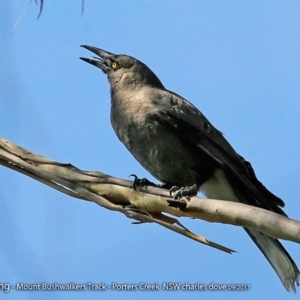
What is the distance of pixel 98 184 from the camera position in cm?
332

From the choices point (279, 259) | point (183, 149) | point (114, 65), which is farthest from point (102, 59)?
point (279, 259)

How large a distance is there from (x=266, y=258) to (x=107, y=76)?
2.43m

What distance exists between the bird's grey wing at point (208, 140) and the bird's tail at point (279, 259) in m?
0.30

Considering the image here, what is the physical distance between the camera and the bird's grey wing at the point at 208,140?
5.25m

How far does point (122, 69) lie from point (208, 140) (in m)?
1.30

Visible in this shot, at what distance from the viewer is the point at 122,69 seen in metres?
6.30

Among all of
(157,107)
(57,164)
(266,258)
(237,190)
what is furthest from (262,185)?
(57,164)

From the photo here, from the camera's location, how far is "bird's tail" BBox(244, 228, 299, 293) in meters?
4.80

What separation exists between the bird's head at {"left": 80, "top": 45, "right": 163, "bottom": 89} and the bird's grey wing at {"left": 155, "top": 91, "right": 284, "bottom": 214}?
0.50 m

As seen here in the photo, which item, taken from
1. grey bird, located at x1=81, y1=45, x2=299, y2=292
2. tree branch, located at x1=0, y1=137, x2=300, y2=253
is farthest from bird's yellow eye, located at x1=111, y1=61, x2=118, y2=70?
tree branch, located at x1=0, y1=137, x2=300, y2=253

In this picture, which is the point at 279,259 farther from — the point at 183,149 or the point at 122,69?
the point at 122,69

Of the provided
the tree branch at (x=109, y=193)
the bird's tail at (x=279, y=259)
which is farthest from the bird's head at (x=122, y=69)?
the tree branch at (x=109, y=193)

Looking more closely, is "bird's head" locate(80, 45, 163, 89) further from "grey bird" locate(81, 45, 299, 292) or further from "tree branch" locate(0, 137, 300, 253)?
"tree branch" locate(0, 137, 300, 253)

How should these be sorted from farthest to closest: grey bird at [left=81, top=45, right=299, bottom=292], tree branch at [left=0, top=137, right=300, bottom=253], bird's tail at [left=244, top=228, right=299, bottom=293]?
grey bird at [left=81, top=45, right=299, bottom=292] < bird's tail at [left=244, top=228, right=299, bottom=293] < tree branch at [left=0, top=137, right=300, bottom=253]
